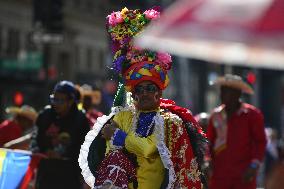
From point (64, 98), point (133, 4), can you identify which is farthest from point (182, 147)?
point (133, 4)

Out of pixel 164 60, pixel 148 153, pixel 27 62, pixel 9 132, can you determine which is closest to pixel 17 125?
pixel 9 132

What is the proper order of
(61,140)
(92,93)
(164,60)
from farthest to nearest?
(92,93)
(61,140)
(164,60)

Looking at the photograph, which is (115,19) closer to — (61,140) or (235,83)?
(61,140)

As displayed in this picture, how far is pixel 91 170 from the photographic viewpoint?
6.74 m

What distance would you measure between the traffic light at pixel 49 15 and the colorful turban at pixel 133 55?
11.3 metres

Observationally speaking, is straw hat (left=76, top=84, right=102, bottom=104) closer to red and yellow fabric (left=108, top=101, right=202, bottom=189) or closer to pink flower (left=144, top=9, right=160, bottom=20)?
pink flower (left=144, top=9, right=160, bottom=20)

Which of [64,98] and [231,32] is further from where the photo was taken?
[64,98]

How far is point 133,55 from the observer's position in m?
6.85

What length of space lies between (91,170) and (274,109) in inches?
1297

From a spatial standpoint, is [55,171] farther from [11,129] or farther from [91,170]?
[91,170]

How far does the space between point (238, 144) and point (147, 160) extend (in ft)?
11.8

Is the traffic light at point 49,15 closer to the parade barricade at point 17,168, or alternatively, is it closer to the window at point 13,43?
the parade barricade at point 17,168

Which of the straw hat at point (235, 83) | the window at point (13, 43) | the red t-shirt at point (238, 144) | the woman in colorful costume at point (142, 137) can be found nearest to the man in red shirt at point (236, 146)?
the red t-shirt at point (238, 144)

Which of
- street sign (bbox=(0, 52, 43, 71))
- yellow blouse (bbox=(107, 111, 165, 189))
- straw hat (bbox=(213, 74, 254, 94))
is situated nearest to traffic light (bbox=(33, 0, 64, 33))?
straw hat (bbox=(213, 74, 254, 94))
